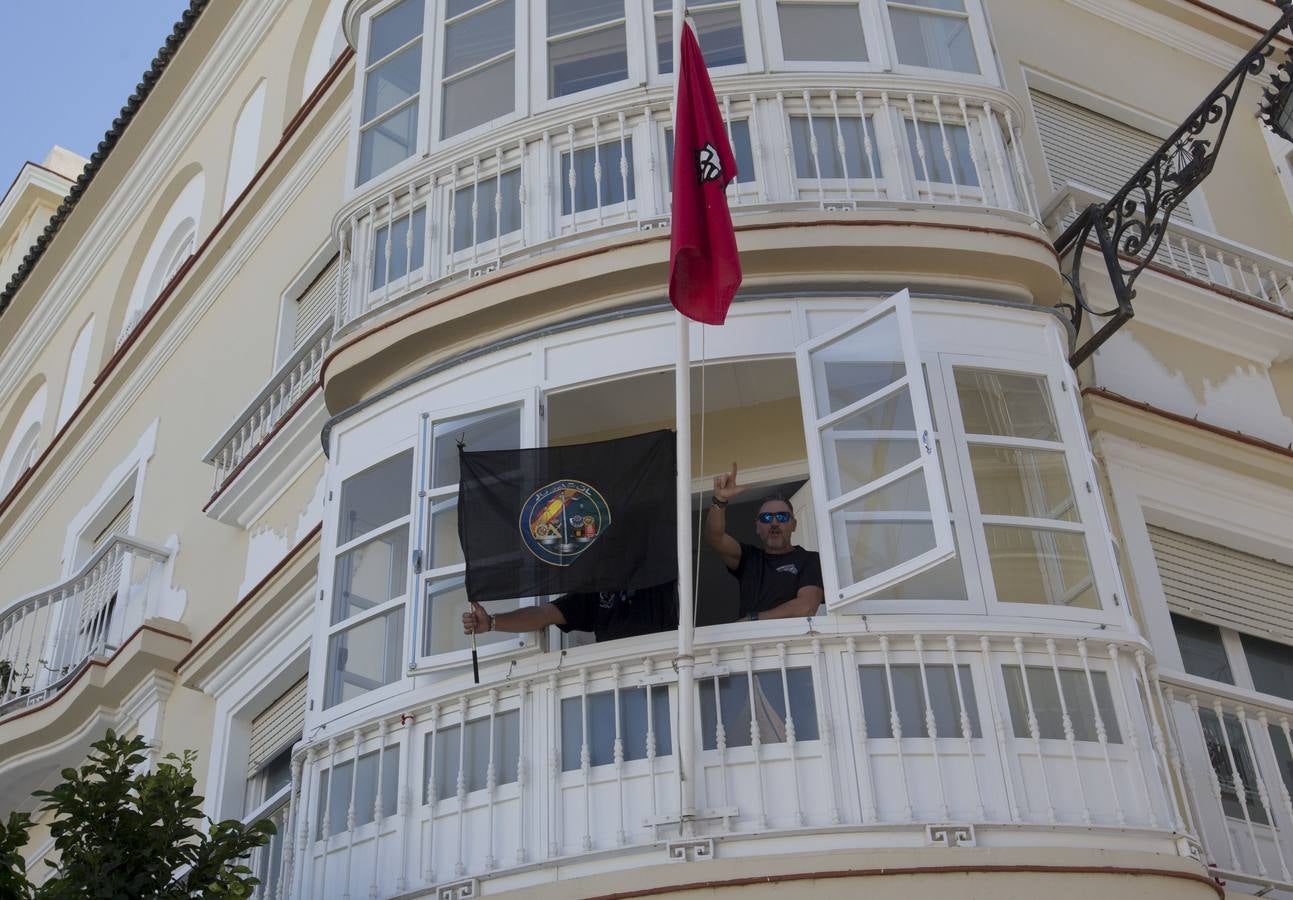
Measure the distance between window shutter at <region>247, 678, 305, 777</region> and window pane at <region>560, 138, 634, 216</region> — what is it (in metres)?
3.81

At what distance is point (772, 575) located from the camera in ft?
26.7

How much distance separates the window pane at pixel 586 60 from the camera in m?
9.72

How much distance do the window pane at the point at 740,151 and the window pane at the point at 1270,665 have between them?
3851mm

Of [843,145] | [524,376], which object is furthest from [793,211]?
[524,376]

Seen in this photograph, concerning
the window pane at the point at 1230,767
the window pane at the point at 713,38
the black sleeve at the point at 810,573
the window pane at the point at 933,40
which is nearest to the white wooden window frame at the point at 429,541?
the black sleeve at the point at 810,573

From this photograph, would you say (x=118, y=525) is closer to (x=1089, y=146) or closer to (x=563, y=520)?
(x=563, y=520)

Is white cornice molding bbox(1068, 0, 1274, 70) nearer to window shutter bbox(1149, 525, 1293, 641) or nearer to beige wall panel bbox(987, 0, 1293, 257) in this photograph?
beige wall panel bbox(987, 0, 1293, 257)

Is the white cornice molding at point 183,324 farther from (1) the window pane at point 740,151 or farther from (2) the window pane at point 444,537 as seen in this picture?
→ (2) the window pane at point 444,537

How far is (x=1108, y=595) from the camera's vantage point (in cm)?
765

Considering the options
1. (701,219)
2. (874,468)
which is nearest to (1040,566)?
(874,468)

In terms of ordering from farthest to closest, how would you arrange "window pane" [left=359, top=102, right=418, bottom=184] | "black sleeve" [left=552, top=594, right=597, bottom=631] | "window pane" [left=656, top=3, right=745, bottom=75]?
"window pane" [left=359, top=102, right=418, bottom=184]
"window pane" [left=656, top=3, right=745, bottom=75]
"black sleeve" [left=552, top=594, right=597, bottom=631]

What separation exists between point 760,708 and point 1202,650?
3.27 metres

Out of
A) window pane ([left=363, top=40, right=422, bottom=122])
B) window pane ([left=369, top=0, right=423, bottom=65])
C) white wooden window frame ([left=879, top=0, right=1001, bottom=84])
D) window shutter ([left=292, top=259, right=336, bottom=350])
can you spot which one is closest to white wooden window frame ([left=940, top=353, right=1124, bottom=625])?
white wooden window frame ([left=879, top=0, right=1001, bottom=84])

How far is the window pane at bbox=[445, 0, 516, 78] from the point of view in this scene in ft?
33.3
